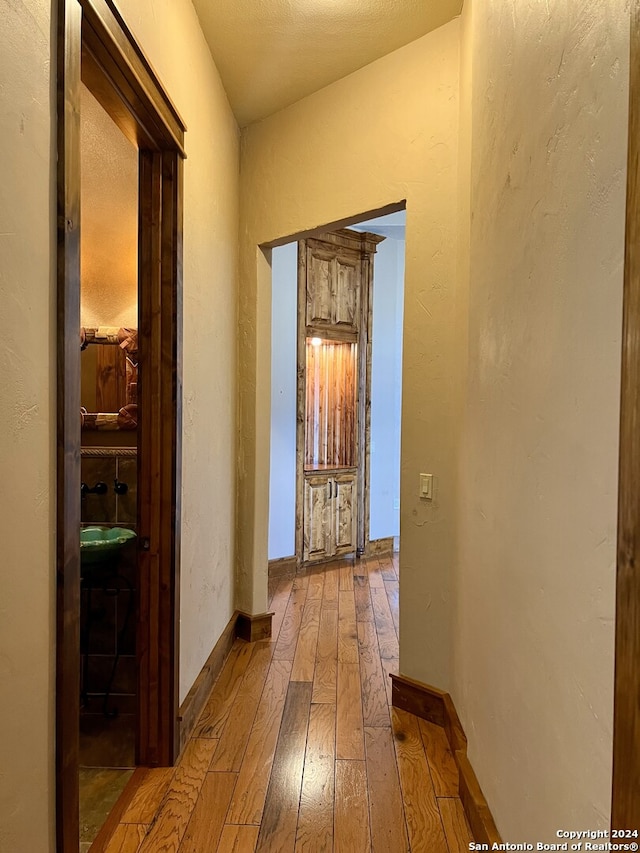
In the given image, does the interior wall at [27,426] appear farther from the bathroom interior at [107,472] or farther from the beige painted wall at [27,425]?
the bathroom interior at [107,472]

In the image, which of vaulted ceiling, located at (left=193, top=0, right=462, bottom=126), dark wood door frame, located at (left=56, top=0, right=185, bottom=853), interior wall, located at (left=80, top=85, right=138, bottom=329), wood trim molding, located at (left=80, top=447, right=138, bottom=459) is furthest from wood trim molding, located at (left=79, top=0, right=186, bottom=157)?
wood trim molding, located at (left=80, top=447, right=138, bottom=459)

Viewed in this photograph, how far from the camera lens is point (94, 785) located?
1.94m

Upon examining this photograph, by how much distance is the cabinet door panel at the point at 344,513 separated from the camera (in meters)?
4.89

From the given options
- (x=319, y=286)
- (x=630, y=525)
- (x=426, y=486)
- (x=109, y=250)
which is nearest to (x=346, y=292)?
(x=319, y=286)

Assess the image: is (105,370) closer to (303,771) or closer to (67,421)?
(67,421)

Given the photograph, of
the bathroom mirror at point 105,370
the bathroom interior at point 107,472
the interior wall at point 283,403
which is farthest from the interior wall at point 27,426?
the interior wall at point 283,403

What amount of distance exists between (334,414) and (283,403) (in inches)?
35.5

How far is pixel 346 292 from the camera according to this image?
4.93 m

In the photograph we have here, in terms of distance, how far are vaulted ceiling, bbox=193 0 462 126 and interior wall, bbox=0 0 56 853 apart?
1.48 m

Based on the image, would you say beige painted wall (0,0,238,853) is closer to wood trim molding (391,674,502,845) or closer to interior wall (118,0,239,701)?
interior wall (118,0,239,701)

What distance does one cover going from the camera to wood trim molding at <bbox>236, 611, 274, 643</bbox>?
3.02 meters

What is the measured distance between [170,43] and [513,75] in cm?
127

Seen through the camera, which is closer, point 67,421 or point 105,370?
point 67,421

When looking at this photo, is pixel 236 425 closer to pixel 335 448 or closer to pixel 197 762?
pixel 197 762
